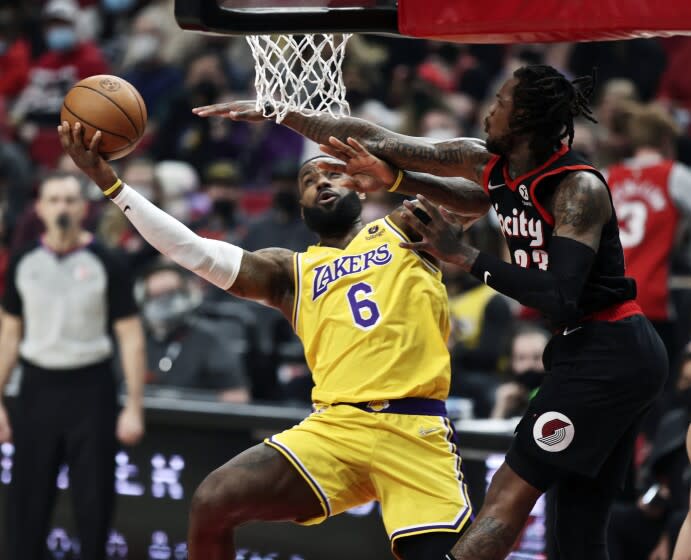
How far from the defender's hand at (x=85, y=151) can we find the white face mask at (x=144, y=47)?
Answer: 7975mm

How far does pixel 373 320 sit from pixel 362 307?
0.24 feet

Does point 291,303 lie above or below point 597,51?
below

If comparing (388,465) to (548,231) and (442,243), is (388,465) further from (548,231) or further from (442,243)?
(548,231)

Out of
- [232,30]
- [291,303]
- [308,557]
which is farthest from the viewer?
[308,557]

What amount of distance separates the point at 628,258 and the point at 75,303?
315 cm

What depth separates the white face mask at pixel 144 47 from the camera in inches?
514


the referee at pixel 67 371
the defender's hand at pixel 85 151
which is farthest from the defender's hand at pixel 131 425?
the defender's hand at pixel 85 151

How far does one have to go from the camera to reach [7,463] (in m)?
8.41

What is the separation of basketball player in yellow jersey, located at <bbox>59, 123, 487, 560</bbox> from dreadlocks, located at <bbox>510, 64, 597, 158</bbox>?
2.27 feet

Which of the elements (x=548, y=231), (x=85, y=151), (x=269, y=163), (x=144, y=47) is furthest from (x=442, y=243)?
Result: (x=144, y=47)

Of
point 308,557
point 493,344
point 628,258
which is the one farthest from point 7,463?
point 628,258

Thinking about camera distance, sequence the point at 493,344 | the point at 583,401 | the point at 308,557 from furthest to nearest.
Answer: the point at 493,344
the point at 308,557
the point at 583,401

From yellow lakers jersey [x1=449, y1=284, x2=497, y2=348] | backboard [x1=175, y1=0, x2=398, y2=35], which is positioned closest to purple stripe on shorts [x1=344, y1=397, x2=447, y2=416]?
backboard [x1=175, y1=0, x2=398, y2=35]

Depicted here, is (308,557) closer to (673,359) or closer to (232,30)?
(673,359)
